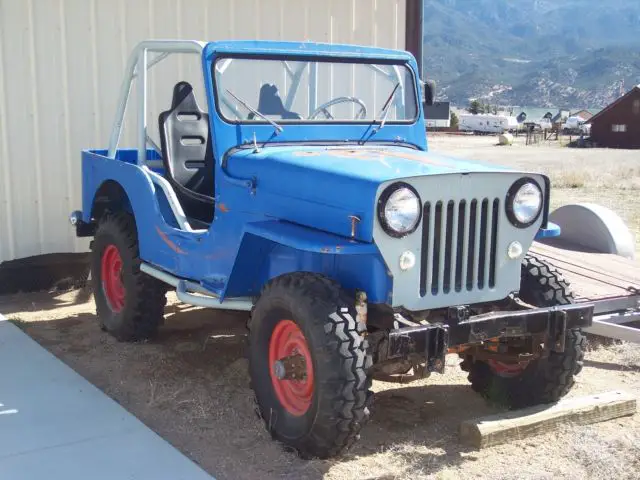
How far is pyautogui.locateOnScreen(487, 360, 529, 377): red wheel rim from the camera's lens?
4574 millimetres

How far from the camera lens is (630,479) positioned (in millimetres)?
3846

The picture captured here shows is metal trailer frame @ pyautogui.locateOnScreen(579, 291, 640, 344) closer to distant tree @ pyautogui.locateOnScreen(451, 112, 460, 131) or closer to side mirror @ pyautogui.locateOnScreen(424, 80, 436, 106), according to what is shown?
side mirror @ pyautogui.locateOnScreen(424, 80, 436, 106)

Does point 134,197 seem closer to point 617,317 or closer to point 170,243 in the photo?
point 170,243

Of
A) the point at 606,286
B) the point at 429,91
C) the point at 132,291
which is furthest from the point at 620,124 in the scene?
the point at 132,291

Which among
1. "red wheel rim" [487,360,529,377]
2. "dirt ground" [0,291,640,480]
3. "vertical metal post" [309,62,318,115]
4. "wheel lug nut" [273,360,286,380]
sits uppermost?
"vertical metal post" [309,62,318,115]

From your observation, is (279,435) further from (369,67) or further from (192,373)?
(369,67)

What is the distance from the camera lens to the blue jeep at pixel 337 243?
3.76m

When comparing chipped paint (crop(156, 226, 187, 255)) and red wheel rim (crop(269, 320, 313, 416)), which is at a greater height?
chipped paint (crop(156, 226, 187, 255))

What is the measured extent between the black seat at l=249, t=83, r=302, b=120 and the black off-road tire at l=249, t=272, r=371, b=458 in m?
1.34

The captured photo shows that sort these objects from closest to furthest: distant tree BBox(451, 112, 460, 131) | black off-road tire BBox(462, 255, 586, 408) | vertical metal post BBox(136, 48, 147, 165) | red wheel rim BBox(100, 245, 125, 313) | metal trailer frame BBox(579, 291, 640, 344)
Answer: black off-road tire BBox(462, 255, 586, 408) → metal trailer frame BBox(579, 291, 640, 344) → vertical metal post BBox(136, 48, 147, 165) → red wheel rim BBox(100, 245, 125, 313) → distant tree BBox(451, 112, 460, 131)

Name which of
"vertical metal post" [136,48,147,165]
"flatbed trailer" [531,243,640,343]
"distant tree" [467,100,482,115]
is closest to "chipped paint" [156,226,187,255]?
"vertical metal post" [136,48,147,165]

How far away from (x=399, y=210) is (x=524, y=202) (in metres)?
0.75

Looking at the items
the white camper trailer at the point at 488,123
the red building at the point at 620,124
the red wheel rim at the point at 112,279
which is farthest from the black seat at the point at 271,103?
the white camper trailer at the point at 488,123

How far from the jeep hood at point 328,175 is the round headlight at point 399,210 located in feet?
0.16
